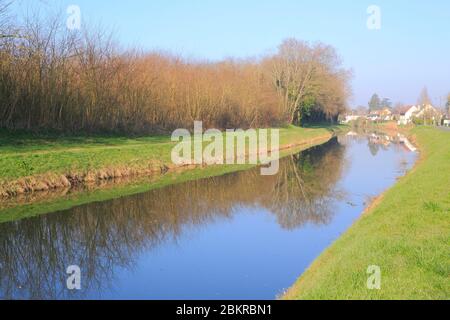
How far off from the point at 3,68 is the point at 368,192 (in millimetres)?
15838

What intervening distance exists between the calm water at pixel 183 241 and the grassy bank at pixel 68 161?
2.70m

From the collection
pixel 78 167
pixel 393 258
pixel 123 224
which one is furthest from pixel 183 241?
pixel 78 167

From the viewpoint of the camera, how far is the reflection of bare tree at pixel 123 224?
8195mm

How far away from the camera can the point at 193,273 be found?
328 inches

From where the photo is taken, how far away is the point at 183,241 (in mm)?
10586

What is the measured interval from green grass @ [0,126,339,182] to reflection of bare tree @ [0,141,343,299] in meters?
2.99

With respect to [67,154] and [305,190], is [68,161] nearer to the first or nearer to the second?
[67,154]

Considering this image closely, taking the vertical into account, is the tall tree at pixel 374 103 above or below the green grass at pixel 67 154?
above
